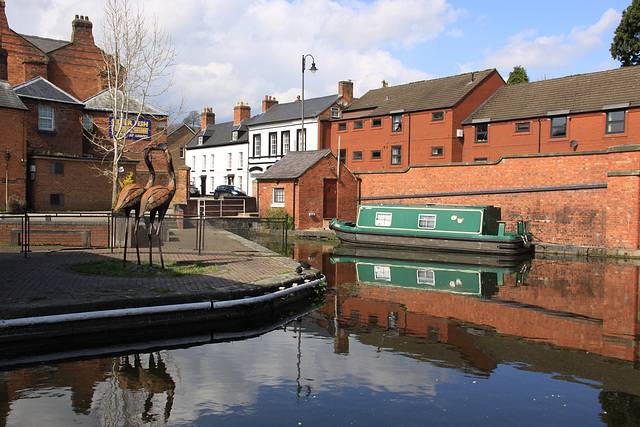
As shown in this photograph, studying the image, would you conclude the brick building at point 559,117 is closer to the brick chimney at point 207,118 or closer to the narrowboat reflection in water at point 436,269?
the narrowboat reflection in water at point 436,269

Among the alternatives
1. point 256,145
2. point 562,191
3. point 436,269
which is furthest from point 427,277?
point 256,145

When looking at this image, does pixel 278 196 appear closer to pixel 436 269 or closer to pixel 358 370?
pixel 436 269

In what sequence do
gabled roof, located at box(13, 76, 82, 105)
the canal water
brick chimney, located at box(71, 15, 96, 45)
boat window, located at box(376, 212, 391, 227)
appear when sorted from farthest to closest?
brick chimney, located at box(71, 15, 96, 45) → gabled roof, located at box(13, 76, 82, 105) → boat window, located at box(376, 212, 391, 227) → the canal water

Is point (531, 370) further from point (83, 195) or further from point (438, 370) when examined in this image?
point (83, 195)

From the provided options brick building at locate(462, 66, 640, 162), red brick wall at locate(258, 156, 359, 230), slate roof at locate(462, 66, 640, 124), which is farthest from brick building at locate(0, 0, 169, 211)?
slate roof at locate(462, 66, 640, 124)

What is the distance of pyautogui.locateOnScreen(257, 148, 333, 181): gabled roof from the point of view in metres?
26.7

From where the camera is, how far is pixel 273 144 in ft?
137

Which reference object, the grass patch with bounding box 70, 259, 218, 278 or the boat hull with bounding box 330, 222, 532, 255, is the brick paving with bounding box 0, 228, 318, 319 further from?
the boat hull with bounding box 330, 222, 532, 255

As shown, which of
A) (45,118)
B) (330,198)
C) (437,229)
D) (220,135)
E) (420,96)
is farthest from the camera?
(220,135)

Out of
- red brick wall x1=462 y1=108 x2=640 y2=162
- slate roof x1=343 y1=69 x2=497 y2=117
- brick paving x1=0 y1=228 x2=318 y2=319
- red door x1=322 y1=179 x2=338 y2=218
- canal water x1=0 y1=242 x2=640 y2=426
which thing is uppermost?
slate roof x1=343 y1=69 x2=497 y2=117

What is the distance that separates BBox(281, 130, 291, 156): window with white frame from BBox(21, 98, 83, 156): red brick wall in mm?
15575

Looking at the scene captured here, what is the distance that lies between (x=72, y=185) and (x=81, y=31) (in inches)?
518

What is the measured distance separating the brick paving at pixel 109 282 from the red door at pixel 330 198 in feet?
42.0

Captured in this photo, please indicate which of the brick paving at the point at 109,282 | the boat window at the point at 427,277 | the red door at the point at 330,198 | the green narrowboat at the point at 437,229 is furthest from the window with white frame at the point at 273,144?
the boat window at the point at 427,277
